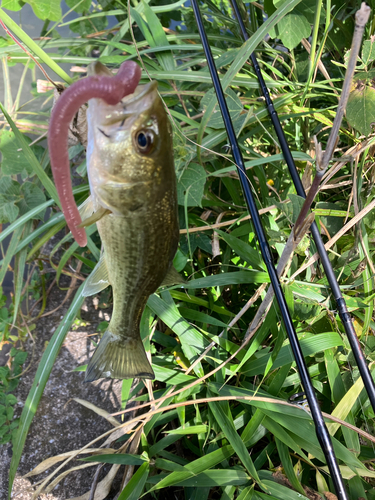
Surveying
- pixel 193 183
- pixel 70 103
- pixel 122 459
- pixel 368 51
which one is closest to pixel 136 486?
pixel 122 459

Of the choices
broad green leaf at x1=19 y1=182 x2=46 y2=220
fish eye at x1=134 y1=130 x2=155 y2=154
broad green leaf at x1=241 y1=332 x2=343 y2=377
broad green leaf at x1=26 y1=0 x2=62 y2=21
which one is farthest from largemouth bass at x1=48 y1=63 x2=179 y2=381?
broad green leaf at x1=26 y1=0 x2=62 y2=21

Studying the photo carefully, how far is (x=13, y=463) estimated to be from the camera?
1.46 m

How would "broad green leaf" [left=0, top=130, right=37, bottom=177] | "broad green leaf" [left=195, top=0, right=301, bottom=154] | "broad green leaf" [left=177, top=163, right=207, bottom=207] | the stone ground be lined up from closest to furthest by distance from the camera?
1. "broad green leaf" [left=195, top=0, right=301, bottom=154]
2. "broad green leaf" [left=177, top=163, right=207, bottom=207]
3. "broad green leaf" [left=0, top=130, right=37, bottom=177]
4. the stone ground

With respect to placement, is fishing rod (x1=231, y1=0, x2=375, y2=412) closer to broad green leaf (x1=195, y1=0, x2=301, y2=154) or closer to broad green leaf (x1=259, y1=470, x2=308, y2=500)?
broad green leaf (x1=195, y1=0, x2=301, y2=154)

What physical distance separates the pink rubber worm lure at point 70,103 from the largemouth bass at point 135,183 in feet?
0.32

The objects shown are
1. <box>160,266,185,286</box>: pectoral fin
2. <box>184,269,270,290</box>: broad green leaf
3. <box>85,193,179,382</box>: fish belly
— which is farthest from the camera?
<box>184,269,270,290</box>: broad green leaf

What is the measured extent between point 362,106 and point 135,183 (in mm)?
1193

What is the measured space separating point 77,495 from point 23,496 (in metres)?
0.33

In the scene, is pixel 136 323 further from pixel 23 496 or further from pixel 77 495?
pixel 23 496

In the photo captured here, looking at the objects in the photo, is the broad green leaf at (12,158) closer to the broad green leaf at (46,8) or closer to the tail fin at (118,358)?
the broad green leaf at (46,8)

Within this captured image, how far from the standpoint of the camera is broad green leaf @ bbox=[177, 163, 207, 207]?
1.60 metres

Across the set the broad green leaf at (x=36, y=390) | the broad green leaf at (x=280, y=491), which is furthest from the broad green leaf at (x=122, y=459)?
the broad green leaf at (x=280, y=491)

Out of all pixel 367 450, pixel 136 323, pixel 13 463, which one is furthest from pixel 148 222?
pixel 367 450

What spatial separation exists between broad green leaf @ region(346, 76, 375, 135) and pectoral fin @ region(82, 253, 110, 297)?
47.7 inches
